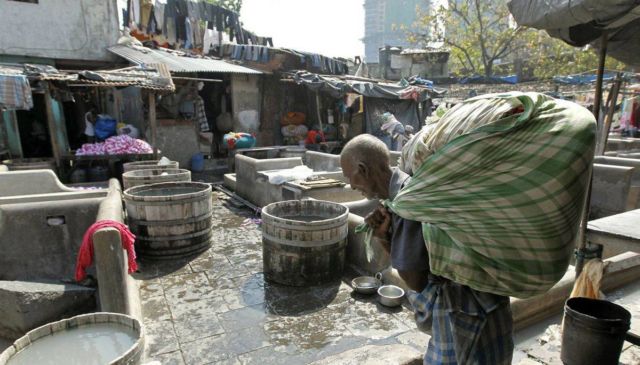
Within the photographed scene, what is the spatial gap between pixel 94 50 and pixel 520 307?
1679 centimetres

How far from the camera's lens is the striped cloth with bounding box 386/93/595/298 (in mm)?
1439

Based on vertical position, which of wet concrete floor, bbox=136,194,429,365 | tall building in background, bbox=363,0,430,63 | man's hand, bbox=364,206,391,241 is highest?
tall building in background, bbox=363,0,430,63

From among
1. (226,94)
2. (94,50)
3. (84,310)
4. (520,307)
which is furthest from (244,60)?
(520,307)

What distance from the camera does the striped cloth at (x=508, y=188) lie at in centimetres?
144

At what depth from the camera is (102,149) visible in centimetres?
1043

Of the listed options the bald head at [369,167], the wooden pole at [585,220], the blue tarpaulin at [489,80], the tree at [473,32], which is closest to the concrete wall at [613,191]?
the wooden pole at [585,220]

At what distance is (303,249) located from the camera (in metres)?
5.26

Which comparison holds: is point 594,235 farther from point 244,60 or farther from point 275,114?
point 244,60

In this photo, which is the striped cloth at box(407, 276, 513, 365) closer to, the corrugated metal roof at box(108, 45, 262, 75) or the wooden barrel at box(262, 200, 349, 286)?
the wooden barrel at box(262, 200, 349, 286)

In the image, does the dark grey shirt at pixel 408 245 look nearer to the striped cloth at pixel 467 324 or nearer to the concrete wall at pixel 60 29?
the striped cloth at pixel 467 324

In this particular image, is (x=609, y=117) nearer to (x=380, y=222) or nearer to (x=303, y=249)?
(x=303, y=249)

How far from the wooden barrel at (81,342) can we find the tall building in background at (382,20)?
11737 cm

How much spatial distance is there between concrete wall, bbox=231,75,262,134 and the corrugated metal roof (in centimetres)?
88

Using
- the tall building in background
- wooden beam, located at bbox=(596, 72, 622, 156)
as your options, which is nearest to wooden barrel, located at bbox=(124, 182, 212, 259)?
wooden beam, located at bbox=(596, 72, 622, 156)
